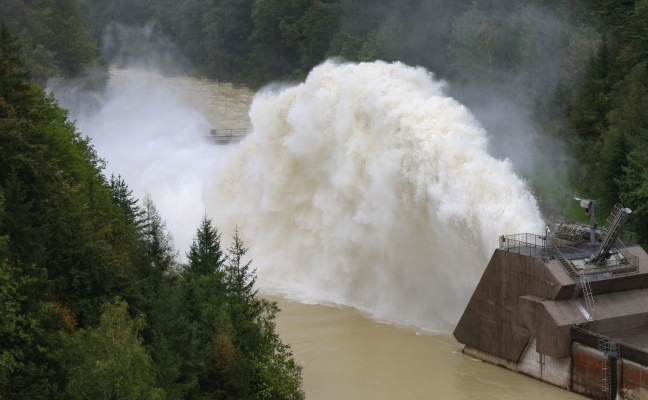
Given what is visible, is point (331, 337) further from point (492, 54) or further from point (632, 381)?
point (492, 54)

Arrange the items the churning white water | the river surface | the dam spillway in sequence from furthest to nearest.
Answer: the churning white water → the river surface → the dam spillway

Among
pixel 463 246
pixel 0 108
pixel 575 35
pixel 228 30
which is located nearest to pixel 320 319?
pixel 463 246

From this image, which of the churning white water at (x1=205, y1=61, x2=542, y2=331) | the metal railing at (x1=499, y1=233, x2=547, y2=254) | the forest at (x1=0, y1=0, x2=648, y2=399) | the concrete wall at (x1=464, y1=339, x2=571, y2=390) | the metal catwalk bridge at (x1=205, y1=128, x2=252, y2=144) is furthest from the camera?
the metal catwalk bridge at (x1=205, y1=128, x2=252, y2=144)

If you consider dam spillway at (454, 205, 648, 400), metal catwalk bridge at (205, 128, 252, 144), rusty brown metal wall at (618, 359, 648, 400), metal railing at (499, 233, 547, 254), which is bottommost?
rusty brown metal wall at (618, 359, 648, 400)

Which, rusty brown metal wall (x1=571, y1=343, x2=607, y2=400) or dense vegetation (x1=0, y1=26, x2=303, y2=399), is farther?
rusty brown metal wall (x1=571, y1=343, x2=607, y2=400)

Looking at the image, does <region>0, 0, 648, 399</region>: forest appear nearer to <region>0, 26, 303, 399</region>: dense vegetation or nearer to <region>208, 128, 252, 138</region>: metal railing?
<region>0, 26, 303, 399</region>: dense vegetation

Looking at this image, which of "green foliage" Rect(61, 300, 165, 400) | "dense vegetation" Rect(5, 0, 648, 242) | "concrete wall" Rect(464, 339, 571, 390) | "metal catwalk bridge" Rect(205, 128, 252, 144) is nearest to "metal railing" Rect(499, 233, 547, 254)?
"concrete wall" Rect(464, 339, 571, 390)

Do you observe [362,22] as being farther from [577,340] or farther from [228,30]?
[577,340]

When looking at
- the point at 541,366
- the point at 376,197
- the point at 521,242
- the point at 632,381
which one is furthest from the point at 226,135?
the point at 632,381
